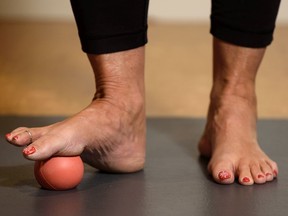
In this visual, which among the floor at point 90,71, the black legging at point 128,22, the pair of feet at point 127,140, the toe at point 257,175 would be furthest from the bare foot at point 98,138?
the floor at point 90,71

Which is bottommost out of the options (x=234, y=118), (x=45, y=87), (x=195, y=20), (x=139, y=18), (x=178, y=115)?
(x=195, y=20)

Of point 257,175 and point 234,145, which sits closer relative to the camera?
point 257,175

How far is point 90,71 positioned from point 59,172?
1823 millimetres

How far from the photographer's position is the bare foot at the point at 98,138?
46.2 inches

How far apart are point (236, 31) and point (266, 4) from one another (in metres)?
0.09

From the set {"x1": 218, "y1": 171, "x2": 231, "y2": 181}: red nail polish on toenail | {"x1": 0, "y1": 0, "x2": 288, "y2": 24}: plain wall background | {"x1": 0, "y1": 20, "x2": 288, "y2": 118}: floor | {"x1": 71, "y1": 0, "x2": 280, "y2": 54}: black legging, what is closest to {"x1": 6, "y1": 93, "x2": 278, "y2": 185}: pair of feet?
{"x1": 218, "y1": 171, "x2": 231, "y2": 181}: red nail polish on toenail

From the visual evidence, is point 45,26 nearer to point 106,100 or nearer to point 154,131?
point 154,131

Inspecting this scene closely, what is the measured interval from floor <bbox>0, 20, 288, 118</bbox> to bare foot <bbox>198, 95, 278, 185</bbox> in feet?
1.97

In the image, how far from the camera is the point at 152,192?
1.21 meters

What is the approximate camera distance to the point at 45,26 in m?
3.94

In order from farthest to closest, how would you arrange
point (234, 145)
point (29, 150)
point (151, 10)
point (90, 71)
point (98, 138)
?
point (151, 10), point (90, 71), point (234, 145), point (98, 138), point (29, 150)

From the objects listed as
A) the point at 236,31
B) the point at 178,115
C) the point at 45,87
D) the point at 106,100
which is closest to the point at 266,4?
the point at 236,31

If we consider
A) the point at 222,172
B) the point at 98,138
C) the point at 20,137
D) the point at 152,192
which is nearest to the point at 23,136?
the point at 20,137

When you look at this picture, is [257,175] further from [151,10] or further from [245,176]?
[151,10]
